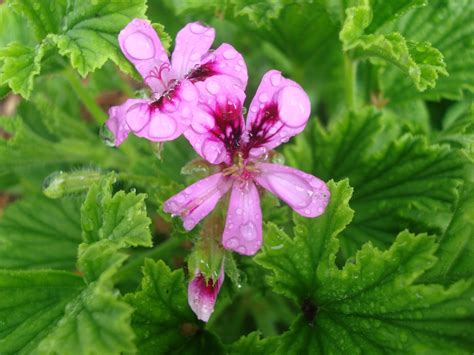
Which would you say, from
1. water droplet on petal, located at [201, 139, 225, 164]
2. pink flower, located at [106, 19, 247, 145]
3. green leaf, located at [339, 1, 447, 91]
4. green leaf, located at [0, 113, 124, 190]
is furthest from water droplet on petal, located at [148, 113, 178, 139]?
green leaf, located at [0, 113, 124, 190]

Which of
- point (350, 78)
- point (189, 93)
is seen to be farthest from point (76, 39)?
point (350, 78)

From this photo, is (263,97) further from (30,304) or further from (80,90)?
(80,90)

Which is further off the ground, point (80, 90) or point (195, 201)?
point (195, 201)

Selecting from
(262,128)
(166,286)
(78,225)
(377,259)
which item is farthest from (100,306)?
(78,225)

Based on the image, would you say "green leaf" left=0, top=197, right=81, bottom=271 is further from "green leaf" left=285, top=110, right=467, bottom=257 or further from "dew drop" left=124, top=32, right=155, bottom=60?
"dew drop" left=124, top=32, right=155, bottom=60

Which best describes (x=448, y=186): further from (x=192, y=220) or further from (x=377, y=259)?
(x=192, y=220)

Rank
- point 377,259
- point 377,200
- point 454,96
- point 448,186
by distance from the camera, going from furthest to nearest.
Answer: point 454,96, point 377,200, point 448,186, point 377,259
